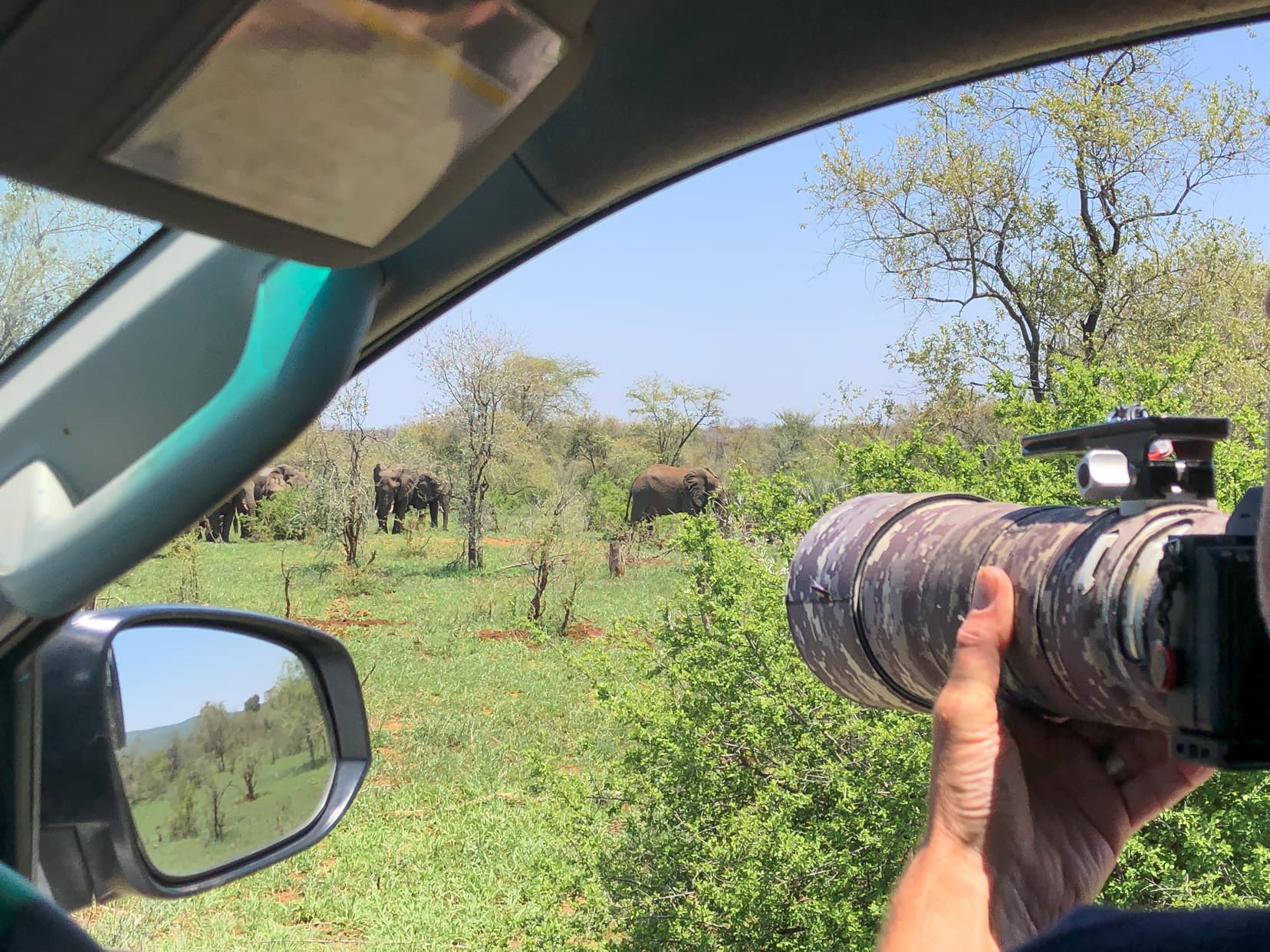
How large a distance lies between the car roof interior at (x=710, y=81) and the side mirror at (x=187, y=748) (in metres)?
0.41

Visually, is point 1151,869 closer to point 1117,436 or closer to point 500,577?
point 1117,436

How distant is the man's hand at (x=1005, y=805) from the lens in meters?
0.88

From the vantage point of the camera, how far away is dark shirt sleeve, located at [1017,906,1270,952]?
19.5 inches

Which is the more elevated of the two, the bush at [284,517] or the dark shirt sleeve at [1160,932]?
the bush at [284,517]

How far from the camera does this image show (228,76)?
0.55 m

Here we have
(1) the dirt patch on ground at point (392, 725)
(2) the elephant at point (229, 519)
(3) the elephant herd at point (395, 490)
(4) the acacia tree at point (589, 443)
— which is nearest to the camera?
(1) the dirt patch on ground at point (392, 725)

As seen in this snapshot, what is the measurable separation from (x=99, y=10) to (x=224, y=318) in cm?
67

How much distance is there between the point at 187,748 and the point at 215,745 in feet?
0.34

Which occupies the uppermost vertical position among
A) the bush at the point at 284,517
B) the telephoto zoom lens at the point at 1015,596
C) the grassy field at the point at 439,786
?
the bush at the point at 284,517

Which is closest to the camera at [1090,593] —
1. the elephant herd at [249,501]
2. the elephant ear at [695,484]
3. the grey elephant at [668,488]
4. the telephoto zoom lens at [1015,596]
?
the telephoto zoom lens at [1015,596]

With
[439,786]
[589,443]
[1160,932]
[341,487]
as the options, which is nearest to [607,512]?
[341,487]

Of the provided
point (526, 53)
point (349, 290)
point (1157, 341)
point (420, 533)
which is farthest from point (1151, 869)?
point (420, 533)

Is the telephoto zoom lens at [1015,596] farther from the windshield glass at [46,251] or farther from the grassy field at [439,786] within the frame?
the grassy field at [439,786]

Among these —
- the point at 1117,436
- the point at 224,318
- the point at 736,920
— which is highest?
the point at 224,318
